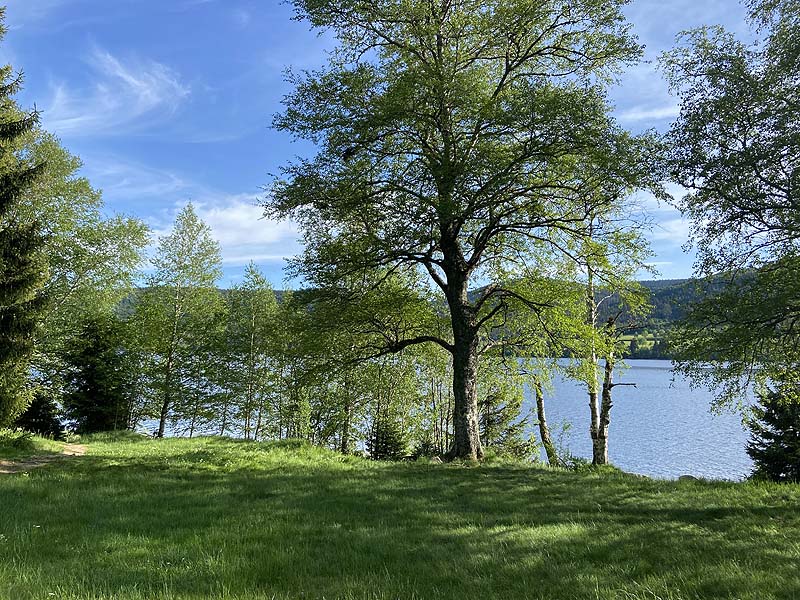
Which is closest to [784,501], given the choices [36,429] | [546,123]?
[546,123]

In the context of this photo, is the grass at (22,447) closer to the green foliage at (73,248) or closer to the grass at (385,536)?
the grass at (385,536)

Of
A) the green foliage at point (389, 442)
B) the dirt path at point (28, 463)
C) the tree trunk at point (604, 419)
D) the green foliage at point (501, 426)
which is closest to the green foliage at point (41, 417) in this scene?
the dirt path at point (28, 463)

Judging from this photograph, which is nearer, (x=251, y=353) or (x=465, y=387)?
(x=465, y=387)

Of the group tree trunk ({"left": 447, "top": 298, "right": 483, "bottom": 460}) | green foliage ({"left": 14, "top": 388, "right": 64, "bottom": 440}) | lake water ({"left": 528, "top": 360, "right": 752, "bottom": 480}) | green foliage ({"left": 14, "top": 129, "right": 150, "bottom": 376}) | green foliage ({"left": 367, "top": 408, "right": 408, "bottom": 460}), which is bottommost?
lake water ({"left": 528, "top": 360, "right": 752, "bottom": 480})

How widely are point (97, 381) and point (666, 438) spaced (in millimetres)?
43902

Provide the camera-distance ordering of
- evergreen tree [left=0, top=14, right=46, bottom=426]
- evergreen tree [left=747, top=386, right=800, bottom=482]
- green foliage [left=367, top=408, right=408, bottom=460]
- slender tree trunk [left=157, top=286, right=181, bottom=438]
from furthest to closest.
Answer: slender tree trunk [left=157, top=286, right=181, bottom=438]
green foliage [left=367, top=408, right=408, bottom=460]
evergreen tree [left=747, top=386, right=800, bottom=482]
evergreen tree [left=0, top=14, right=46, bottom=426]

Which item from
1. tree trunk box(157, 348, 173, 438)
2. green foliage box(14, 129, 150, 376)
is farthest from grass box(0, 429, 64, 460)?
tree trunk box(157, 348, 173, 438)

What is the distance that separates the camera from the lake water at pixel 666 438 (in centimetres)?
3028

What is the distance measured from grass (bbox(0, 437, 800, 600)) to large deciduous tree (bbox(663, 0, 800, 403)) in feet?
9.70

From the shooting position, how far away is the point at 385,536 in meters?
6.37

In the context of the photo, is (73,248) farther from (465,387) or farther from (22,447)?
(465,387)

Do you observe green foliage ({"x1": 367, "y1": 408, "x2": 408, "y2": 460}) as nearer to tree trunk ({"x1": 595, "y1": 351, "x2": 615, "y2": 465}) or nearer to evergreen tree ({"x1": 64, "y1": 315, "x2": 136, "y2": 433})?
tree trunk ({"x1": 595, "y1": 351, "x2": 615, "y2": 465})

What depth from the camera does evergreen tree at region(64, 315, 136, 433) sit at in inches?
1168

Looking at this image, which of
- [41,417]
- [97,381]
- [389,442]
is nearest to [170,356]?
[97,381]
